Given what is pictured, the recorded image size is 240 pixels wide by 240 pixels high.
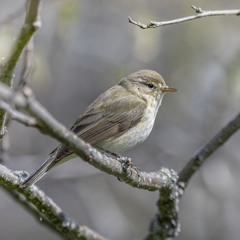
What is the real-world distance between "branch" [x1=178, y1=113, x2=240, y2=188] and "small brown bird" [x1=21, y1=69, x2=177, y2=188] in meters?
0.86

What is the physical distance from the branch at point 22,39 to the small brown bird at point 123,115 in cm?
171

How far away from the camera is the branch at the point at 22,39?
2490mm

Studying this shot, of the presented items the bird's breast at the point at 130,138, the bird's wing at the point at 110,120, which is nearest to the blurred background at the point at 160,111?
the bird's wing at the point at 110,120

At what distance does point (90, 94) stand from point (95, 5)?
155 centimetres

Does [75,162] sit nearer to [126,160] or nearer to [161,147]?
[161,147]

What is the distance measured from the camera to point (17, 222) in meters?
9.37

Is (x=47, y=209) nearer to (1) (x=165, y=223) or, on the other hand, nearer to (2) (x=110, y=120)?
(1) (x=165, y=223)

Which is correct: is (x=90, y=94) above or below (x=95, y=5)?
below

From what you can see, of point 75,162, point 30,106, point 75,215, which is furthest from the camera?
point 75,215

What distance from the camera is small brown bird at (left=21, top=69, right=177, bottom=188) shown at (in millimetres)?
5062

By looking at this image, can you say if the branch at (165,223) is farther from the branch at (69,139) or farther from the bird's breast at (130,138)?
the bird's breast at (130,138)

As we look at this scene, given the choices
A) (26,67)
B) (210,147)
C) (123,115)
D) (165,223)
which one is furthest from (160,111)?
(26,67)

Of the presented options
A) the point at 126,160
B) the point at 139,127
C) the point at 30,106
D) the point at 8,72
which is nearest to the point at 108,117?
the point at 139,127

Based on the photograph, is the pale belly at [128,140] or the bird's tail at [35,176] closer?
the bird's tail at [35,176]
